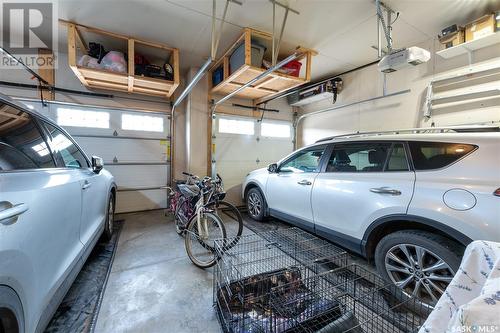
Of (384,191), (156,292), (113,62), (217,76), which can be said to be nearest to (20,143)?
(156,292)

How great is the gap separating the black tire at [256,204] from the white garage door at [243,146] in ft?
3.32

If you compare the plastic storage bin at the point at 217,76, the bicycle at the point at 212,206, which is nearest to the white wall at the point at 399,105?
the plastic storage bin at the point at 217,76

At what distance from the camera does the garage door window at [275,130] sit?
17.9 ft

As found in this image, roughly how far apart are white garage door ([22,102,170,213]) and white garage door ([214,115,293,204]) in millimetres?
1214

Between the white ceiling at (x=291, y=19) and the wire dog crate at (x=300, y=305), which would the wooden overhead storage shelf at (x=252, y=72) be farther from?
the wire dog crate at (x=300, y=305)

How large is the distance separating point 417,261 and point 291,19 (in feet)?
9.87

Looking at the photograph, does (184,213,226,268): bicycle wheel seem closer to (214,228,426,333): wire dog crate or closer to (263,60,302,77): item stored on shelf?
(214,228,426,333): wire dog crate

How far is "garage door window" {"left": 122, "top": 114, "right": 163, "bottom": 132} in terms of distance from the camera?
4.30m

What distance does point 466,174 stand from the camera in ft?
5.04

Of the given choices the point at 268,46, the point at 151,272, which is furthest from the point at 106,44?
the point at 151,272

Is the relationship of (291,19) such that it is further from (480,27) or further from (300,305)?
(300,305)

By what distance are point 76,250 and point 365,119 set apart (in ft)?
15.2

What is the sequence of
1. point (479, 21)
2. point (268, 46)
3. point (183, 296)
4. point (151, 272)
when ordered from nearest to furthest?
1. point (183, 296)
2. point (151, 272)
3. point (479, 21)
4. point (268, 46)

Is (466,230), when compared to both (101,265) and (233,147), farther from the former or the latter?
(233,147)
